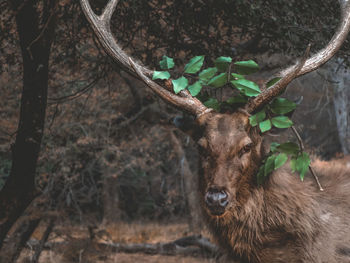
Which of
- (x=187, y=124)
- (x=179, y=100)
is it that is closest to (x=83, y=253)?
(x=187, y=124)

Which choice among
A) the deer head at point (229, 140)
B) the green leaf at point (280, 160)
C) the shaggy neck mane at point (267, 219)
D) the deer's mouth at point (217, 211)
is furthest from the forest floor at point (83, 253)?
the green leaf at point (280, 160)

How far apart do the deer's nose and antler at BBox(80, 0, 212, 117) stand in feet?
2.54

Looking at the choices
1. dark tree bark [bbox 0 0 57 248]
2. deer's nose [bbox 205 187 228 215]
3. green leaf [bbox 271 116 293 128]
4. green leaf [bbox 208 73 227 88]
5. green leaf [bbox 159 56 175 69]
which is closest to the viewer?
deer's nose [bbox 205 187 228 215]

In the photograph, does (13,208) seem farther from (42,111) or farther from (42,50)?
(42,50)

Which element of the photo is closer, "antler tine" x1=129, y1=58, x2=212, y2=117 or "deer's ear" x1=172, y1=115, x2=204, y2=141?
"antler tine" x1=129, y1=58, x2=212, y2=117

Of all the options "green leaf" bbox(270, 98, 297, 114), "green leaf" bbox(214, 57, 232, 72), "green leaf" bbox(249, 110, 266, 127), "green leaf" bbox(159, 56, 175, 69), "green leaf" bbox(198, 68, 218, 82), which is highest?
"green leaf" bbox(159, 56, 175, 69)

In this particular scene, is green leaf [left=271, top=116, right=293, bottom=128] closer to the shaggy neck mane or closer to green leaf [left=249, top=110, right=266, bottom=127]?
green leaf [left=249, top=110, right=266, bottom=127]

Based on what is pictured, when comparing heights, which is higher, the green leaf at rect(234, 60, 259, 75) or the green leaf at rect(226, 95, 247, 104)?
the green leaf at rect(234, 60, 259, 75)

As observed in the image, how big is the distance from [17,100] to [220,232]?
6.76 m

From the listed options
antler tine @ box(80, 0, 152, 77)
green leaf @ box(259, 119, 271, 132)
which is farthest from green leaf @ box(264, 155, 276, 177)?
antler tine @ box(80, 0, 152, 77)

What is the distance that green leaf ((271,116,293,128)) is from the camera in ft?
11.8

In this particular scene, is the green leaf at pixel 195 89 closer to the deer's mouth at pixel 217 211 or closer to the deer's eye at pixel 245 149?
the deer's eye at pixel 245 149

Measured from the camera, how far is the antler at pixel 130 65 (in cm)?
401

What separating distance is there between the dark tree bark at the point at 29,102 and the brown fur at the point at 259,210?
82.7 inches
